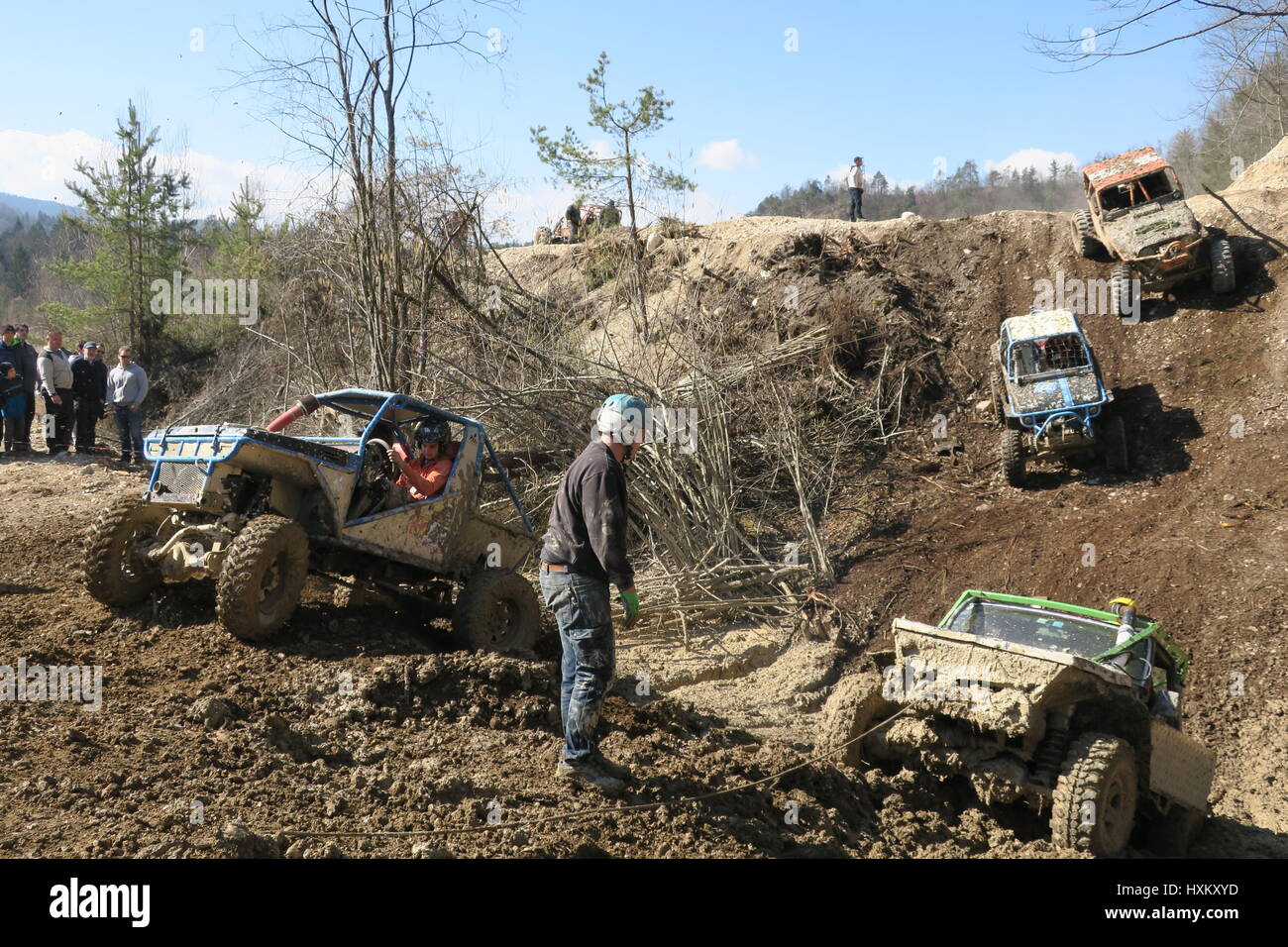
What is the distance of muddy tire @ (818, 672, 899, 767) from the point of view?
649cm

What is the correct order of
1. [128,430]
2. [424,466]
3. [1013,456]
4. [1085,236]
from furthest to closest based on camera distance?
[1085,236]
[1013,456]
[128,430]
[424,466]

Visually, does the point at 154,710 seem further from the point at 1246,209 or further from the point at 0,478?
the point at 1246,209

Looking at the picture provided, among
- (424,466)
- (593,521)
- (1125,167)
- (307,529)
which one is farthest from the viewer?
(1125,167)

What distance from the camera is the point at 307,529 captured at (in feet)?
24.2

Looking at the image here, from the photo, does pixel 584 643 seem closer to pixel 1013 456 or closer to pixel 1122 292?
pixel 1013 456

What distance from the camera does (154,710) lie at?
589 cm

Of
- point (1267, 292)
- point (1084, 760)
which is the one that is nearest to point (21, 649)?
point (1084, 760)

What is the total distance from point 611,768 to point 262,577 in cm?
284

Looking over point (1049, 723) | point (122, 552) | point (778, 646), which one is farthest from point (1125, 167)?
point (122, 552)

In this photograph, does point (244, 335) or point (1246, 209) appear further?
point (244, 335)

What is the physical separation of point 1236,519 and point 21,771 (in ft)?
43.6

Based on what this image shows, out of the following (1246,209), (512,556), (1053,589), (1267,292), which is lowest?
(1053,589)

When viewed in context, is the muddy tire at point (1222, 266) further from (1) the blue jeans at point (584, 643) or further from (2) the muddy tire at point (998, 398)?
(1) the blue jeans at point (584, 643)

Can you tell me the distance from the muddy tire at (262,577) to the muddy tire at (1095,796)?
5023mm
